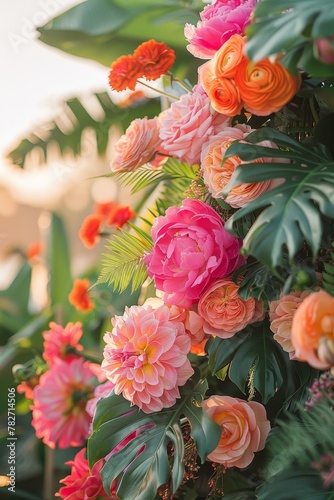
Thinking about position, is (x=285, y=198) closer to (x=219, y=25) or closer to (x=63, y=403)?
(x=219, y=25)

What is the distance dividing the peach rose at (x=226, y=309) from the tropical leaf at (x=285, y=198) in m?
0.14

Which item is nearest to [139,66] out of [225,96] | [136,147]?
[136,147]

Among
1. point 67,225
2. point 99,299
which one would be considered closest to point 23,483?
point 99,299

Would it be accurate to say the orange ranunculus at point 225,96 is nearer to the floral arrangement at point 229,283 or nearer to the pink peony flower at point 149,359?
the floral arrangement at point 229,283

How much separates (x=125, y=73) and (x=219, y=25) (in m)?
0.21

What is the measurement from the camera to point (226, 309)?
0.82m

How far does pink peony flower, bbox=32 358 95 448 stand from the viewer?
1265mm

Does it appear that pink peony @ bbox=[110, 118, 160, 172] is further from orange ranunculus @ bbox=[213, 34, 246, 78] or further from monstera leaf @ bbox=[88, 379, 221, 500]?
monstera leaf @ bbox=[88, 379, 221, 500]

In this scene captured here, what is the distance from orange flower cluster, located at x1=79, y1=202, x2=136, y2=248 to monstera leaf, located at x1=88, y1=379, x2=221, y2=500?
0.37 metres

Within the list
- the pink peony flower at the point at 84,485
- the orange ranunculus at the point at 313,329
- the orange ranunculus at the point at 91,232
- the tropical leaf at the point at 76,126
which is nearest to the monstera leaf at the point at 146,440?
the pink peony flower at the point at 84,485

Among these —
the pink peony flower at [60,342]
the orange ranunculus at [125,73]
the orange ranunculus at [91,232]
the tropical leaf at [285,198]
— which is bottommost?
the pink peony flower at [60,342]

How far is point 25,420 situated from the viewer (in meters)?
1.45

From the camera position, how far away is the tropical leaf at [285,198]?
647 mm

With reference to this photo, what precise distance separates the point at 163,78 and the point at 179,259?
48cm
